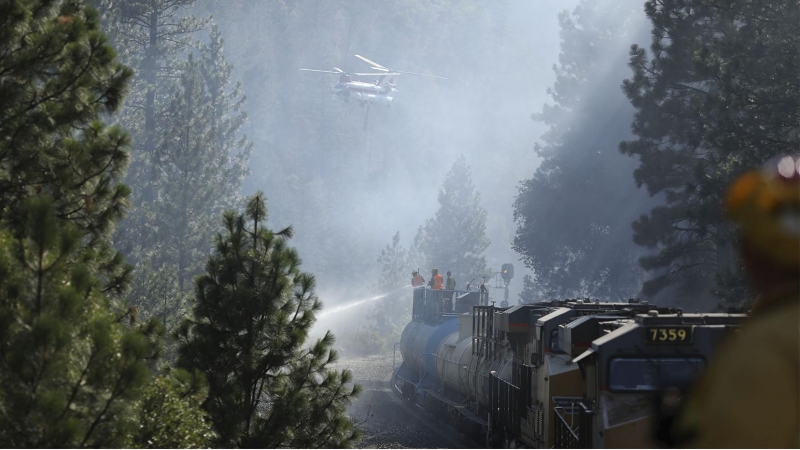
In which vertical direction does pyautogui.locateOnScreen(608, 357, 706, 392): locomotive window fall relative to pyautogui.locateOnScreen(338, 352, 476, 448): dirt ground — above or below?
above

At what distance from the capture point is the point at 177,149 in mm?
44156

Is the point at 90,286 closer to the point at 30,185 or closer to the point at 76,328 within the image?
the point at 76,328

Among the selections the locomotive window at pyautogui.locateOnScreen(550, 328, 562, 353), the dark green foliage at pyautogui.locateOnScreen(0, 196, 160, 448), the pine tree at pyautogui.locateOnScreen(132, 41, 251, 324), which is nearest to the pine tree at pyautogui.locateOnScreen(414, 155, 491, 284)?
the pine tree at pyautogui.locateOnScreen(132, 41, 251, 324)

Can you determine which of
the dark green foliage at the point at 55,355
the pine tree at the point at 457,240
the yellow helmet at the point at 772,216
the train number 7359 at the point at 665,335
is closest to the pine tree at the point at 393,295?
the pine tree at the point at 457,240

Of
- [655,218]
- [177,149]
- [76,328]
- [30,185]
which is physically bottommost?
[76,328]

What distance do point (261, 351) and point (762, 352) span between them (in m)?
9.37

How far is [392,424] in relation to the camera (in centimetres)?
2823

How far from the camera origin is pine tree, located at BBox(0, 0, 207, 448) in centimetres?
660

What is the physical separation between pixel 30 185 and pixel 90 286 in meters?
2.20

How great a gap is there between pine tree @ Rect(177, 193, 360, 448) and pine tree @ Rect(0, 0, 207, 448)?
1206 millimetres

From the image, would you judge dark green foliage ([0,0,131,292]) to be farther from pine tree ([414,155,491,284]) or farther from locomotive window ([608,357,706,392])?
pine tree ([414,155,491,284])

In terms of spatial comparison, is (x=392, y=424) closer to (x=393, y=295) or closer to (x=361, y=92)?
(x=393, y=295)

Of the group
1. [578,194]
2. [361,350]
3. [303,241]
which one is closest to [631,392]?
[578,194]

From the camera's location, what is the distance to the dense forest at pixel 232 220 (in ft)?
22.9
